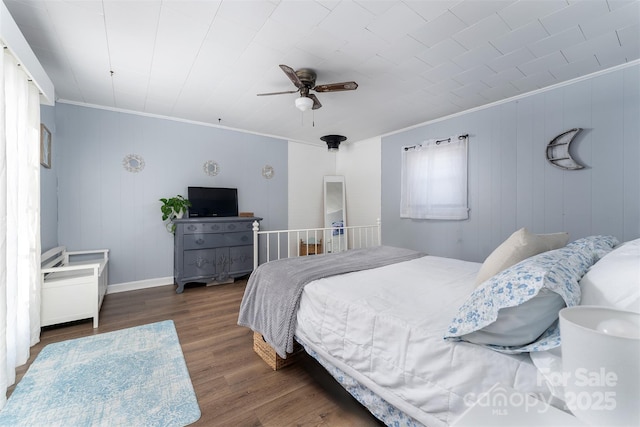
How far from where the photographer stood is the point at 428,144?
12.6 ft

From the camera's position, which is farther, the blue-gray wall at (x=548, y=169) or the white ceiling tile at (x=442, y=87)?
the white ceiling tile at (x=442, y=87)

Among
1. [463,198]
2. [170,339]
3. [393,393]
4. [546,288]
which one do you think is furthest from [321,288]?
[463,198]

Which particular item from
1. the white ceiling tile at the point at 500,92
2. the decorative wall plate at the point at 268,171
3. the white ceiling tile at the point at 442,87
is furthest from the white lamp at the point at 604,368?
the decorative wall plate at the point at 268,171

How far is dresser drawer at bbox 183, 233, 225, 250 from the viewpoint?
3611 millimetres

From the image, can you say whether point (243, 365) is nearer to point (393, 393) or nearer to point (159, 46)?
point (393, 393)

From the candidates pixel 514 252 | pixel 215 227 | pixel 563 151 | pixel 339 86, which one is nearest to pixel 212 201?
pixel 215 227

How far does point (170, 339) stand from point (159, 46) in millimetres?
2432

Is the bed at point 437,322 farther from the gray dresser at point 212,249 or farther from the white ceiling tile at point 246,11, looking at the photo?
the gray dresser at point 212,249

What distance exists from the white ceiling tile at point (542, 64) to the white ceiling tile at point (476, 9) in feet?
3.00

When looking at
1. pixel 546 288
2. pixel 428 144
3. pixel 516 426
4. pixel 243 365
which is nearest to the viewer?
pixel 516 426

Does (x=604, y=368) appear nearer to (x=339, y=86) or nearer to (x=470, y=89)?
(x=339, y=86)

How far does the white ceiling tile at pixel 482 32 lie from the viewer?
185 centimetres

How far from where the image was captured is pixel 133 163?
3672 millimetres

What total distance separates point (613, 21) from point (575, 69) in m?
0.70
